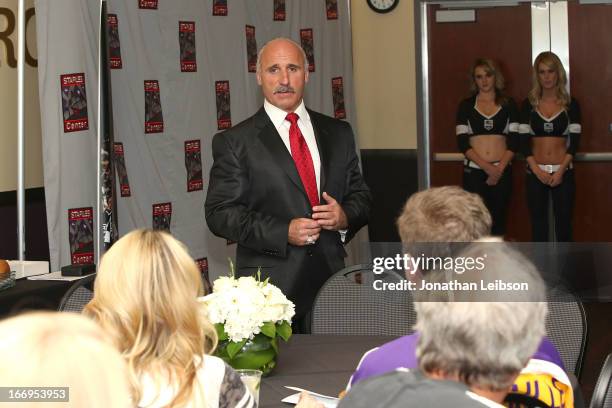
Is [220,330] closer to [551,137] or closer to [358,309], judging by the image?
[358,309]

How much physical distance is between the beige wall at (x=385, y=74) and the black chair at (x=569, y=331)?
5.74 m

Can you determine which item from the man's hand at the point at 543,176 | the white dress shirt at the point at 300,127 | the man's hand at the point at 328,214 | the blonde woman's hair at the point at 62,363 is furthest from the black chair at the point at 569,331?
the man's hand at the point at 543,176

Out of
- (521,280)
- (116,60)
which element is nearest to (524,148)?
(116,60)

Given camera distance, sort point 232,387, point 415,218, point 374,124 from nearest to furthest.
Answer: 1. point 232,387
2. point 415,218
3. point 374,124

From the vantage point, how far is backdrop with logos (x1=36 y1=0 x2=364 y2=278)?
202 inches

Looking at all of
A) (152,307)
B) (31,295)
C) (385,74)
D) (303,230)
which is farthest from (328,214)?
(385,74)

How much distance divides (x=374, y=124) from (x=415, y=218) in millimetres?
6728

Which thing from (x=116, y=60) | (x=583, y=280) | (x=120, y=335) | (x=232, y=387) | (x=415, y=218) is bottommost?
(x=583, y=280)

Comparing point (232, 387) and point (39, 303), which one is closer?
point (232, 387)

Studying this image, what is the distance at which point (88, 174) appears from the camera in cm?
529

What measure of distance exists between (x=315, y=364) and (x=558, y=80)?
5.63m

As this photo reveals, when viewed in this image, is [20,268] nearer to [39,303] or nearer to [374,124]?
[39,303]

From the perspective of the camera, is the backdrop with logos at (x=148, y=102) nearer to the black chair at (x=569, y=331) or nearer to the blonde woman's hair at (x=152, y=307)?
the black chair at (x=569, y=331)

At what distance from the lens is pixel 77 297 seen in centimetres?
336
